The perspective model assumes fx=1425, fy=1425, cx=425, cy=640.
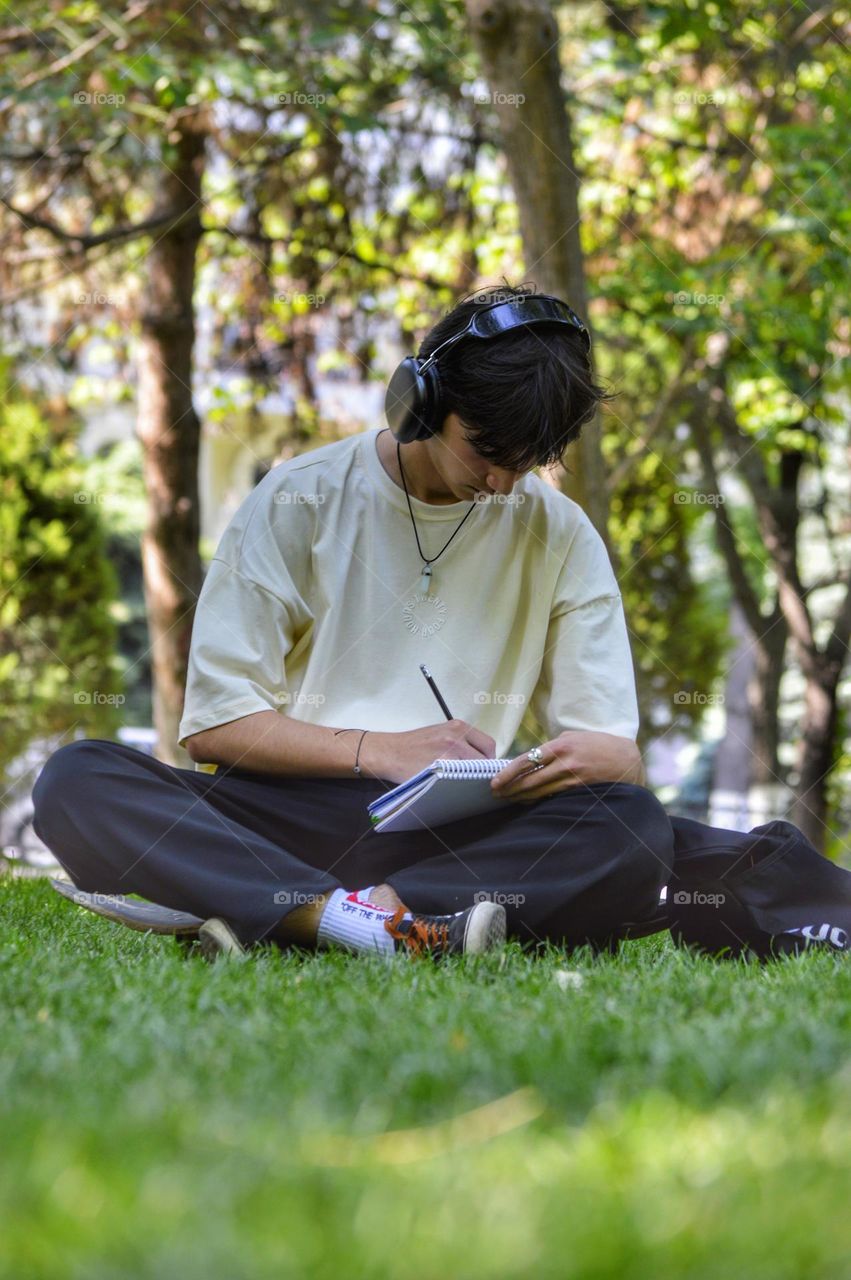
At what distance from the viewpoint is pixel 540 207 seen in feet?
16.1

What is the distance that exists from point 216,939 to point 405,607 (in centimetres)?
92

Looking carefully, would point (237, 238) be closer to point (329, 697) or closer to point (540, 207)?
point (540, 207)

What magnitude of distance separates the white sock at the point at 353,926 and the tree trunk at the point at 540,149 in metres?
2.39

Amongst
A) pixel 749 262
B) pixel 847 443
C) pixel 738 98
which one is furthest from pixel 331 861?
pixel 847 443

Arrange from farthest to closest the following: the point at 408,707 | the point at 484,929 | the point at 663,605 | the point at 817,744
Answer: the point at 663,605, the point at 817,744, the point at 408,707, the point at 484,929

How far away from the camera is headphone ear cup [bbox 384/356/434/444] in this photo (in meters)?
3.00

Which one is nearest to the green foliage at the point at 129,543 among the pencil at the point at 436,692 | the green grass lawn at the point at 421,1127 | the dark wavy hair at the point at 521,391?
the pencil at the point at 436,692

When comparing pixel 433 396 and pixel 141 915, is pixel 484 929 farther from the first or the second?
pixel 433 396

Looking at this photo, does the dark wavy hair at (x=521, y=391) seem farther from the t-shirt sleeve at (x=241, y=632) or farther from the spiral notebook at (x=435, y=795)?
the spiral notebook at (x=435, y=795)

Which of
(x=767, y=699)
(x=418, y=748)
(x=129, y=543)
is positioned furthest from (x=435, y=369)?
(x=129, y=543)

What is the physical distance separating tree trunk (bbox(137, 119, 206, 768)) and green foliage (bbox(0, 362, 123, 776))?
210 centimetres

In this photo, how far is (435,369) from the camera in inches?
120

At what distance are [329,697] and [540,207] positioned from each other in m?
2.49

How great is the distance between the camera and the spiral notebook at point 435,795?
268 centimetres
